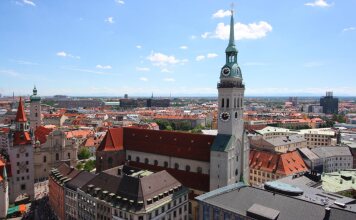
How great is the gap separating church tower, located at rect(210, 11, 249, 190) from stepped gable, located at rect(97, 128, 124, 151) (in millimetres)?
29492

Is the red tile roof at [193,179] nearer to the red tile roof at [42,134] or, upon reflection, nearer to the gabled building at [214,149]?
the gabled building at [214,149]

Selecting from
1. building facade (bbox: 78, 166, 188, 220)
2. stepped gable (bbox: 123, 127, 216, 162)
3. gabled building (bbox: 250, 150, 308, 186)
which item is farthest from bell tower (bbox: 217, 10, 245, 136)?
gabled building (bbox: 250, 150, 308, 186)

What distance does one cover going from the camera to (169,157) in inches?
3140

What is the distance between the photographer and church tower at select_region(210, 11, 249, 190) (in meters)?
69.9

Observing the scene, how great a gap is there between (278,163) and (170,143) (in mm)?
36841

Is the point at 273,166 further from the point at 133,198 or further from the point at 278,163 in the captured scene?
the point at 133,198

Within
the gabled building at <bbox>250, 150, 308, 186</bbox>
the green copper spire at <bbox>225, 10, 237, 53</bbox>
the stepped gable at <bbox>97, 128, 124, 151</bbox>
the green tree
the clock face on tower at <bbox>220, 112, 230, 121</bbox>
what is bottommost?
the green tree

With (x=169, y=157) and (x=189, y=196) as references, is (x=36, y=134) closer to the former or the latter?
(x=169, y=157)

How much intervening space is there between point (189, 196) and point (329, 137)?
4692 inches

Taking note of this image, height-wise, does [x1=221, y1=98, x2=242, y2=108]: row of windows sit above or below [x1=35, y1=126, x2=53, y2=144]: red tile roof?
above

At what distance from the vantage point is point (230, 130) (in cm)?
7162

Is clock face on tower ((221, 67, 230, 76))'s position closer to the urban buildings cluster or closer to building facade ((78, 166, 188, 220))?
the urban buildings cluster

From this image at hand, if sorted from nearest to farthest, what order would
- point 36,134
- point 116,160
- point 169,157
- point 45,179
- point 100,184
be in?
point 100,184
point 169,157
point 116,160
point 45,179
point 36,134

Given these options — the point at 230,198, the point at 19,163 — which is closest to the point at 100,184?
the point at 230,198
